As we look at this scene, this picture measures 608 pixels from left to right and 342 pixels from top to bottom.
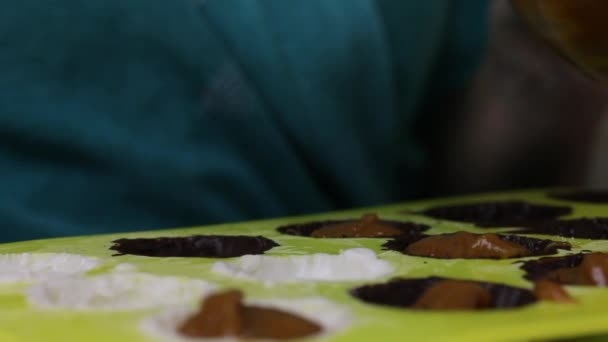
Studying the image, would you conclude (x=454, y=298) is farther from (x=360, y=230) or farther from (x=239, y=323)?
(x=360, y=230)

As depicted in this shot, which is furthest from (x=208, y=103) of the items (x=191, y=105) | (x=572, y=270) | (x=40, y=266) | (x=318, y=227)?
(x=572, y=270)

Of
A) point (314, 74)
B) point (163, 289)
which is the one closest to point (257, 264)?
point (163, 289)

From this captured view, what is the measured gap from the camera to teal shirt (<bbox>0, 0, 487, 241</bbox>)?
0.75 metres

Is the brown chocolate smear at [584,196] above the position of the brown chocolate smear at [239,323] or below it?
above

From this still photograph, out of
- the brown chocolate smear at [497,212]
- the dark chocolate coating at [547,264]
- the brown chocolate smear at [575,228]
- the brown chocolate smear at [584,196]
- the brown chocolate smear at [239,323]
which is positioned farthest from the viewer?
the brown chocolate smear at [584,196]

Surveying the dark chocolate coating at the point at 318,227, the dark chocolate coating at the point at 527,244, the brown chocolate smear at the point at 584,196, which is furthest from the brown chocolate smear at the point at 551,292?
the brown chocolate smear at the point at 584,196

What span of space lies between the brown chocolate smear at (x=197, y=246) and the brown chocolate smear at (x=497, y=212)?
8.4 inches

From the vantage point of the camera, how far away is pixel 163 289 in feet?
1.36

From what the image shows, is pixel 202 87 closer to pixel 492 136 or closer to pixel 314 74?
pixel 314 74

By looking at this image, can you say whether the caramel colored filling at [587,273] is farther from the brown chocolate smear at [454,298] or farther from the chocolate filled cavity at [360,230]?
the chocolate filled cavity at [360,230]

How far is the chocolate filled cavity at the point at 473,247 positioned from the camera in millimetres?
493

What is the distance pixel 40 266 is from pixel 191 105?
1.19 feet

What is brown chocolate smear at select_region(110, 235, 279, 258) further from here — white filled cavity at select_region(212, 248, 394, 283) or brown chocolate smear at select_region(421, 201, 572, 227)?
brown chocolate smear at select_region(421, 201, 572, 227)

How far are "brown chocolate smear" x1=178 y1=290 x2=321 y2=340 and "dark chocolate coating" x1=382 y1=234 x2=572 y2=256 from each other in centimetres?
18
